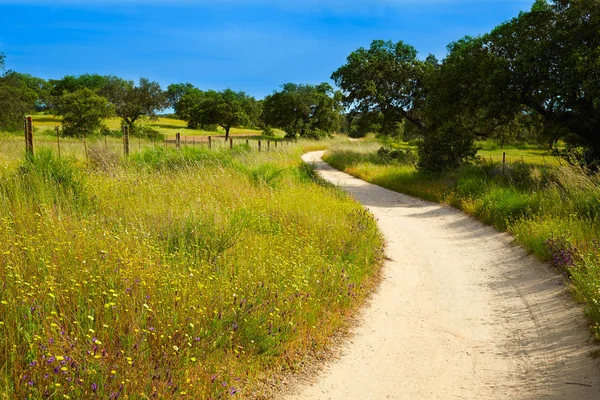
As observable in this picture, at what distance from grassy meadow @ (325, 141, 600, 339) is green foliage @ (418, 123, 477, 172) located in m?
0.61

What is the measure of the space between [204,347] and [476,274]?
5.49 meters

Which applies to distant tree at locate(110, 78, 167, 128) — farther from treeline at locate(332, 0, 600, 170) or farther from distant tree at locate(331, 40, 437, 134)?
treeline at locate(332, 0, 600, 170)

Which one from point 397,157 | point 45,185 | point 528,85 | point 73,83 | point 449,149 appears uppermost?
point 73,83

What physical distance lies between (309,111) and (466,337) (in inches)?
2817

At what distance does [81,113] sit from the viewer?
54.6 meters

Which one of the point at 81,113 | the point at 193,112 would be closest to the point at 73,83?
Answer: the point at 193,112

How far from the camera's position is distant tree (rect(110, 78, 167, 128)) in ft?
233

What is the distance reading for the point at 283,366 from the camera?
→ 181 inches

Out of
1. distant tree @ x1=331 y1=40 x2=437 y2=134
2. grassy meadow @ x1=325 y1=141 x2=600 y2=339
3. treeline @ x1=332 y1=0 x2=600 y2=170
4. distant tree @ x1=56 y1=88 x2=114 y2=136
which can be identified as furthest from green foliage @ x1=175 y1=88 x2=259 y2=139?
grassy meadow @ x1=325 y1=141 x2=600 y2=339

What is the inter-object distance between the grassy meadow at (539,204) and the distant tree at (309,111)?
2145 inches

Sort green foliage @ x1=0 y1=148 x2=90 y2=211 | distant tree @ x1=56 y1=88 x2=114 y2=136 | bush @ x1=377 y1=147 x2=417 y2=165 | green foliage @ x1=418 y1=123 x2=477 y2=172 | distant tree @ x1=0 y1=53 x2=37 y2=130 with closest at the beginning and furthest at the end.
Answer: green foliage @ x1=0 y1=148 x2=90 y2=211
green foliage @ x1=418 y1=123 x2=477 y2=172
bush @ x1=377 y1=147 x2=417 y2=165
distant tree @ x1=0 y1=53 x2=37 y2=130
distant tree @ x1=56 y1=88 x2=114 y2=136

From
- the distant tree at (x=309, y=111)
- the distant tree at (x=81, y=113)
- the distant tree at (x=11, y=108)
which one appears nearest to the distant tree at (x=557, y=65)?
the distant tree at (x=11, y=108)

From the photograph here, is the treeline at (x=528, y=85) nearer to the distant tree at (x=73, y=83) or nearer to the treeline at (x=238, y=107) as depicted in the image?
the treeline at (x=238, y=107)

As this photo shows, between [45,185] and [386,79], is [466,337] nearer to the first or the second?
[45,185]
